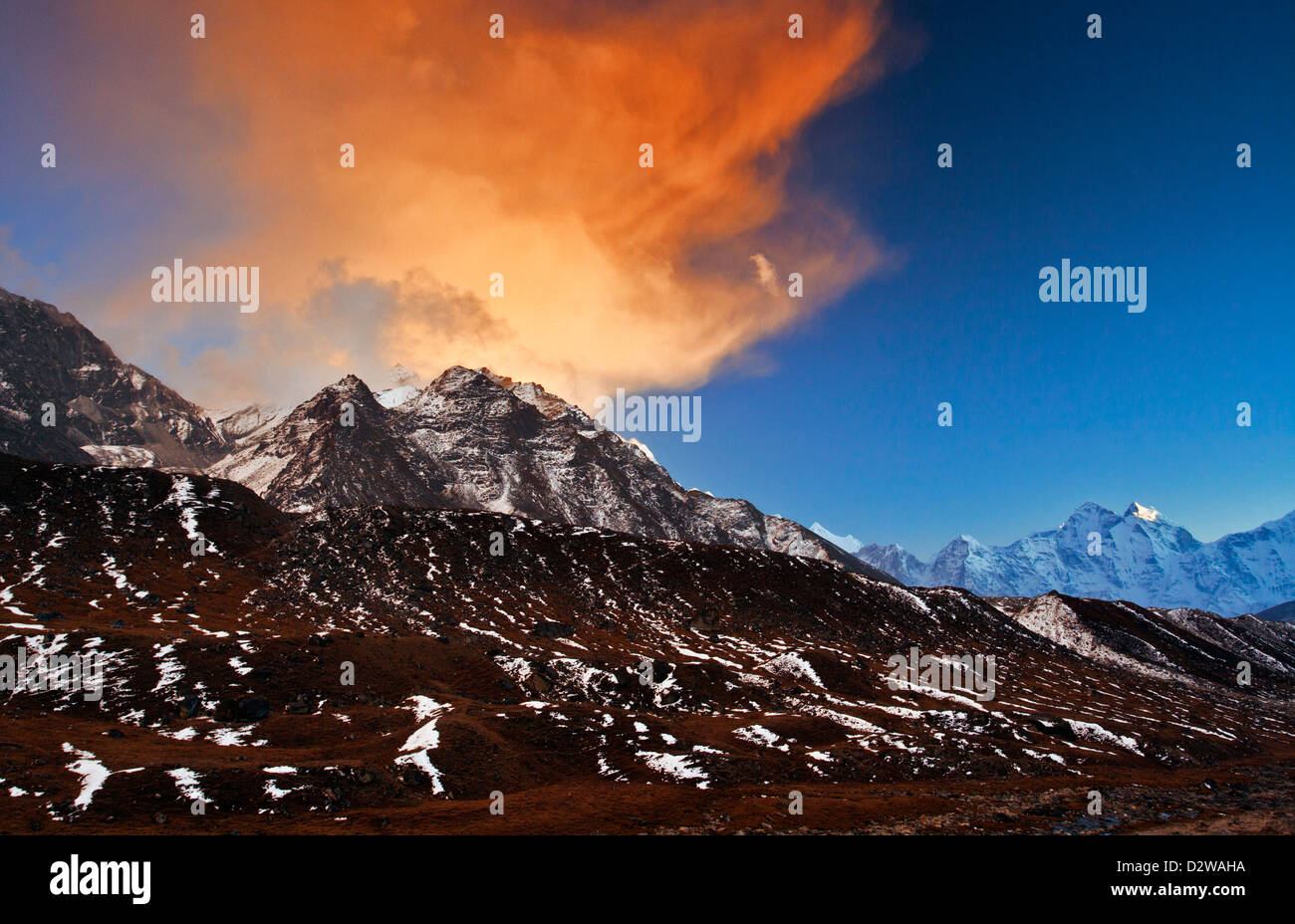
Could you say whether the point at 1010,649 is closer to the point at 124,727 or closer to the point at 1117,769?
the point at 1117,769

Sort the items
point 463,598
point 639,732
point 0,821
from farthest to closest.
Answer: point 463,598 < point 639,732 < point 0,821

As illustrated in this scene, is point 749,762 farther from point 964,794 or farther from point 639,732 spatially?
point 964,794

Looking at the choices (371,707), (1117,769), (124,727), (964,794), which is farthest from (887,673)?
(124,727)

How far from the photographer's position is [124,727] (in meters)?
60.8

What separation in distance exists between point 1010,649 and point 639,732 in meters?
135

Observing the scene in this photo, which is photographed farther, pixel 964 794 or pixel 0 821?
pixel 964 794
